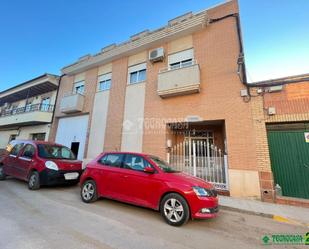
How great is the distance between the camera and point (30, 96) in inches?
644

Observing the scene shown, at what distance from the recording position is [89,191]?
16.0 ft

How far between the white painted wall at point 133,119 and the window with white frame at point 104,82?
7.19 ft

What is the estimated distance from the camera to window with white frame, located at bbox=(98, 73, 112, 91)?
11.2 m

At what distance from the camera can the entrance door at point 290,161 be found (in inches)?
222

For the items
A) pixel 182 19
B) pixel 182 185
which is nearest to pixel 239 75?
pixel 182 19

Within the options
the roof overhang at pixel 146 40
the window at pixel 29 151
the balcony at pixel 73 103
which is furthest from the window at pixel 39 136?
the window at pixel 29 151

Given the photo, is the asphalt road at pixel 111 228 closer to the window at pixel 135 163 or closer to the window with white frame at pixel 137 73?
the window at pixel 135 163

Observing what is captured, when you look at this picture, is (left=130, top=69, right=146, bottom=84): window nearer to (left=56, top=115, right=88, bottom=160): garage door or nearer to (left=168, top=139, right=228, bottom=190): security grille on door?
(left=56, top=115, right=88, bottom=160): garage door

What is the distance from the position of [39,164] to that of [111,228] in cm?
449

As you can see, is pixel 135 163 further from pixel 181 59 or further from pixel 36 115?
pixel 36 115

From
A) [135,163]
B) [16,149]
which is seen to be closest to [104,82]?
[16,149]

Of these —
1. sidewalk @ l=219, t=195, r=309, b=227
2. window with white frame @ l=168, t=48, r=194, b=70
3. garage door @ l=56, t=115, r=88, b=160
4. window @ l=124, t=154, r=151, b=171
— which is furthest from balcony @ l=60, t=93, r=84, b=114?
sidewalk @ l=219, t=195, r=309, b=227

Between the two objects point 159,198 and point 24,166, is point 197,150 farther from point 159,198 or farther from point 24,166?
point 24,166

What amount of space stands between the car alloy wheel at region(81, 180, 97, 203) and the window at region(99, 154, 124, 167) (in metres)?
0.73
